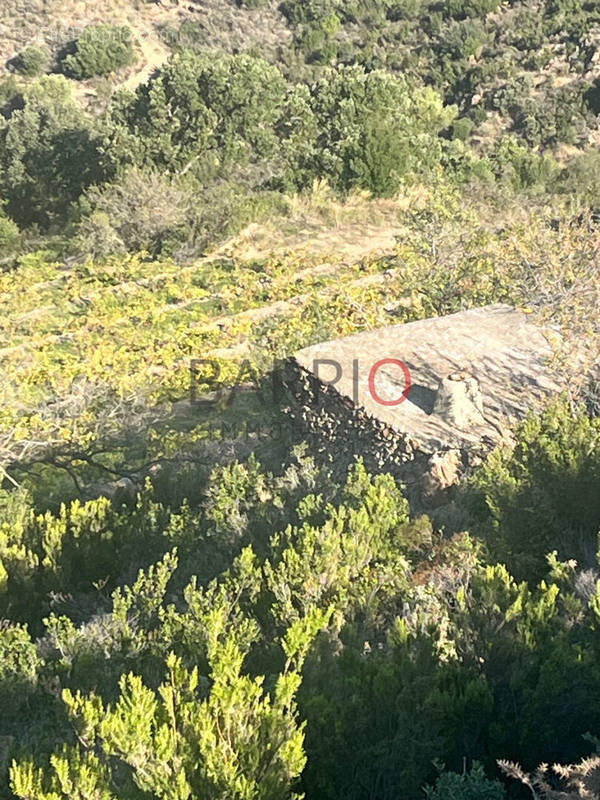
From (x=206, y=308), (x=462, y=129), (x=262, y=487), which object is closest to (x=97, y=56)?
(x=462, y=129)

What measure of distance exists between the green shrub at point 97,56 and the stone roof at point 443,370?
96.1 ft

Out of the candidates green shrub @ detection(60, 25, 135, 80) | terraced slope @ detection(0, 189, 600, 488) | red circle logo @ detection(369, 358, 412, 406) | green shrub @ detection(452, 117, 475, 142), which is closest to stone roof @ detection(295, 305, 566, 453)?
red circle logo @ detection(369, 358, 412, 406)

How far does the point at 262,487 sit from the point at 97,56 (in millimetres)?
31143

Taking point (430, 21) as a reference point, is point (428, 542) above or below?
below

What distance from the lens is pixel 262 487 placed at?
655 centimetres

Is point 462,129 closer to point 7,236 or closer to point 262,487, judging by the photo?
point 7,236

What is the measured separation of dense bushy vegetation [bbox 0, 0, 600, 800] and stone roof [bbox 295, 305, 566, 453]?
1.08 feet

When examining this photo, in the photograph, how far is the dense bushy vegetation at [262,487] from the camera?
356 centimetres

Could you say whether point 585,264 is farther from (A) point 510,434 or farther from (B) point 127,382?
(B) point 127,382

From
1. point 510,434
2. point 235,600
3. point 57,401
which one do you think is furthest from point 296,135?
point 235,600

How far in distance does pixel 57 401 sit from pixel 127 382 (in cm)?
86

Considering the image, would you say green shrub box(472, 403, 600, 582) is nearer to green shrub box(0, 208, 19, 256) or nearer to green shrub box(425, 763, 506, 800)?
green shrub box(425, 763, 506, 800)

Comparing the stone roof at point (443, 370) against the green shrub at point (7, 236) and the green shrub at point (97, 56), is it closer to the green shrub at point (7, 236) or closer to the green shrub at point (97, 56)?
the green shrub at point (7, 236)

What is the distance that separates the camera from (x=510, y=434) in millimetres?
6383
